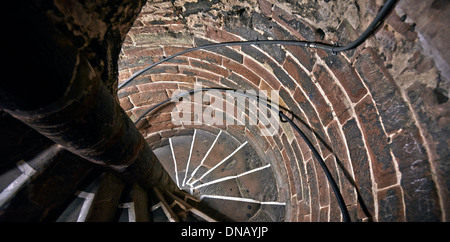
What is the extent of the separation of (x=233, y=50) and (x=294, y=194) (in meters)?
1.54

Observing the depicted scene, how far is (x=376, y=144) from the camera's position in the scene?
90cm

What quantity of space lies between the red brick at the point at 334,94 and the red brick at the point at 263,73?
1.54ft

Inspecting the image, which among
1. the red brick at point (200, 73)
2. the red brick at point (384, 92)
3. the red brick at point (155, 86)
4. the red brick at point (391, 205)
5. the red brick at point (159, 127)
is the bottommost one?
the red brick at point (391, 205)

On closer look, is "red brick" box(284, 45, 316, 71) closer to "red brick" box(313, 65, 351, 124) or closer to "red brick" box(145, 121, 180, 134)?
"red brick" box(313, 65, 351, 124)

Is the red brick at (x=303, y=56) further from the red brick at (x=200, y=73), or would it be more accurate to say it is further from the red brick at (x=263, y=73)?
the red brick at (x=200, y=73)

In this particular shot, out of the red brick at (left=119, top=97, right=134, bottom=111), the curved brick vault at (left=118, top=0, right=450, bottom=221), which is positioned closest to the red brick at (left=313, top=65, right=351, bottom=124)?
the curved brick vault at (left=118, top=0, right=450, bottom=221)

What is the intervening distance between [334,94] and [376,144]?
0.33 meters

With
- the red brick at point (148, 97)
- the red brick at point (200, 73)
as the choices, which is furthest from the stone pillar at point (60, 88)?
the red brick at point (148, 97)

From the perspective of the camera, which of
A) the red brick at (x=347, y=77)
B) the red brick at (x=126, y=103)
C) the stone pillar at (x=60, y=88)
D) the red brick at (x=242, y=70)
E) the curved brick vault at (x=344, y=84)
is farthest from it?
the red brick at (x=126, y=103)

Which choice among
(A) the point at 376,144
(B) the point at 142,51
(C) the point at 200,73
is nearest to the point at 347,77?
(A) the point at 376,144

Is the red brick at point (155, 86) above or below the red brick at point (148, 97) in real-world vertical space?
above

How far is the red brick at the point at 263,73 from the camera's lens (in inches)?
64.7

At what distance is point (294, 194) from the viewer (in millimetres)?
2102
